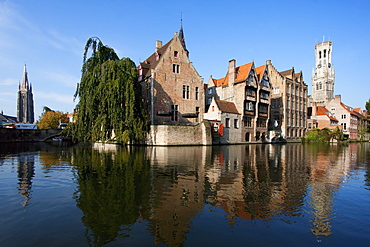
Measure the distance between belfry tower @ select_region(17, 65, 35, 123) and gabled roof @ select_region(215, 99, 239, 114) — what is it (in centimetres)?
12900

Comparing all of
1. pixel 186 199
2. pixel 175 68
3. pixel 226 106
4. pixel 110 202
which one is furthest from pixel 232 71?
pixel 110 202

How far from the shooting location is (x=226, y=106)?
46594mm

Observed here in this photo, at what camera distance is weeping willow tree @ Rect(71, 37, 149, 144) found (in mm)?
31062

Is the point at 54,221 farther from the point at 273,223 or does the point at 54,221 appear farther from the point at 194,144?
the point at 194,144

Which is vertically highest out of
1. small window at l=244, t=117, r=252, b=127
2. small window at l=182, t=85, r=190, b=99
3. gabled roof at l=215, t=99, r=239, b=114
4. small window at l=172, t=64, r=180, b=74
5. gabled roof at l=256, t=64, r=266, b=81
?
gabled roof at l=256, t=64, r=266, b=81

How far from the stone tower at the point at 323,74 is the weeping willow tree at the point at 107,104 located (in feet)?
349

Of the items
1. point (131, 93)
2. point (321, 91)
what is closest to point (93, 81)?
point (131, 93)


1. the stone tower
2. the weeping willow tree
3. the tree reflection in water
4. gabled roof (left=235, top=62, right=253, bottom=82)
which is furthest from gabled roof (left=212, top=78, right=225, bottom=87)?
the stone tower

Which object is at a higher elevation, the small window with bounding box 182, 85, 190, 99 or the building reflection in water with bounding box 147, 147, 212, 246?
the small window with bounding box 182, 85, 190, 99

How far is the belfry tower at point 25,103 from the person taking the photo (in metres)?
131

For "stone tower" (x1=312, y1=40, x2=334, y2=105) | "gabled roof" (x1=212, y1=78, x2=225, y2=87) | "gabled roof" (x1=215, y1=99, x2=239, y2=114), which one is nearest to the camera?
"gabled roof" (x1=215, y1=99, x2=239, y2=114)

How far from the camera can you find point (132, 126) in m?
32.2

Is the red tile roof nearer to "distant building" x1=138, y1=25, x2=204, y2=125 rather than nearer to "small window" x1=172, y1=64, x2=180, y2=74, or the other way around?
"distant building" x1=138, y1=25, x2=204, y2=125

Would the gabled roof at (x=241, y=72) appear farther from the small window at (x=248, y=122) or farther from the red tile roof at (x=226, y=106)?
the small window at (x=248, y=122)
